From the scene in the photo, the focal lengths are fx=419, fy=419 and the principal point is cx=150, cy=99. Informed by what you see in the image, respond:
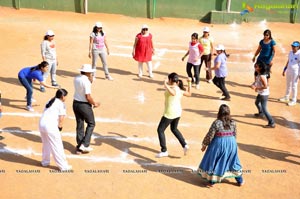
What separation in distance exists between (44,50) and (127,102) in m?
2.76

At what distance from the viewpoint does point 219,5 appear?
76.2 ft

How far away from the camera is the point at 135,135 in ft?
31.5

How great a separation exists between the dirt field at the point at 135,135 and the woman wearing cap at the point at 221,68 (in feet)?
1.09

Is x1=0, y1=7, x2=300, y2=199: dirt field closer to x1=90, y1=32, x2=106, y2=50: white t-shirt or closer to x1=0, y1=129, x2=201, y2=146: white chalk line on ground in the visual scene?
x1=0, y1=129, x2=201, y2=146: white chalk line on ground

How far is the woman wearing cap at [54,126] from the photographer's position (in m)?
7.53

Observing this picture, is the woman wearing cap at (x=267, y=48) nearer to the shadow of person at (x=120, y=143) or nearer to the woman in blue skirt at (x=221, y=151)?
the shadow of person at (x=120, y=143)

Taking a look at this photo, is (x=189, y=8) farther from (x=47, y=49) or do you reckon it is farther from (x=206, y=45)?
(x=47, y=49)

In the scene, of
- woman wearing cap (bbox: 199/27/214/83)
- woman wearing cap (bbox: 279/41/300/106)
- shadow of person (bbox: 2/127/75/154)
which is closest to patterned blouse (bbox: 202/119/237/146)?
shadow of person (bbox: 2/127/75/154)

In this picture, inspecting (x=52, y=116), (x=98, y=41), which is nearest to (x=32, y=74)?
(x=98, y=41)

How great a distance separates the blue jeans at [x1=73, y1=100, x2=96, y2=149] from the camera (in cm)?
837

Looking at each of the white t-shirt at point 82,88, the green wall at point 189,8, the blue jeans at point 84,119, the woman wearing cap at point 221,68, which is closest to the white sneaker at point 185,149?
the blue jeans at point 84,119

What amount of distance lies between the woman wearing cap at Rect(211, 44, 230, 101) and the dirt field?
33cm

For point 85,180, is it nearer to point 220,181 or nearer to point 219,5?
point 220,181

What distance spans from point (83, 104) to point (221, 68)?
16.0ft
